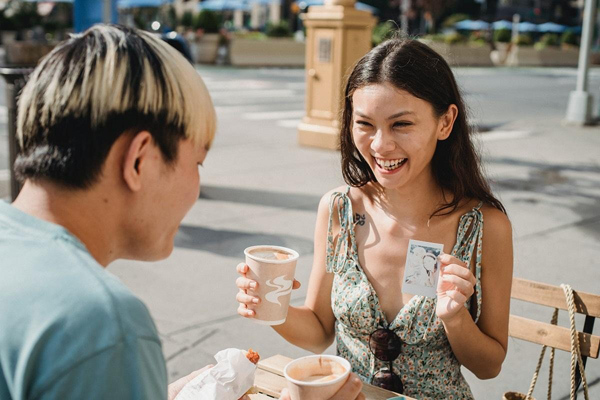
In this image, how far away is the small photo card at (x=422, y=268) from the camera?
6.93 feet

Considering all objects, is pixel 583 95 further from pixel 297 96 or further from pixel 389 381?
pixel 389 381

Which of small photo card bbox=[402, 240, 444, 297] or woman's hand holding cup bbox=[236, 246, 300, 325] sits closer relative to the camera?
woman's hand holding cup bbox=[236, 246, 300, 325]

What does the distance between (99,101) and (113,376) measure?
1.49ft

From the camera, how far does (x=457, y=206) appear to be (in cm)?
246

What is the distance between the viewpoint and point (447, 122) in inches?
96.5

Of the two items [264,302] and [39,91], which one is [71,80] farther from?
[264,302]

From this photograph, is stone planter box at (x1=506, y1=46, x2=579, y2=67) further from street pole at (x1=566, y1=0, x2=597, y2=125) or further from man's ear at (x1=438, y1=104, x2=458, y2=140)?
man's ear at (x1=438, y1=104, x2=458, y2=140)

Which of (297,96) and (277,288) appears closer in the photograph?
(277,288)

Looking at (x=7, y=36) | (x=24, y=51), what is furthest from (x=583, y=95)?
(x=7, y=36)

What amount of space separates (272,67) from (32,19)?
13.1 m

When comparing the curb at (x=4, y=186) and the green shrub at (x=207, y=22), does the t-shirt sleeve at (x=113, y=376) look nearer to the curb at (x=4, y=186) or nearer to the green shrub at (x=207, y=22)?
the curb at (x=4, y=186)

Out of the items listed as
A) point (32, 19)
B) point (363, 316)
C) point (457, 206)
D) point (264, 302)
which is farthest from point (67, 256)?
point (32, 19)

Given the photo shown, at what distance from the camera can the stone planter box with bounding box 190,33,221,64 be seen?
1192 inches

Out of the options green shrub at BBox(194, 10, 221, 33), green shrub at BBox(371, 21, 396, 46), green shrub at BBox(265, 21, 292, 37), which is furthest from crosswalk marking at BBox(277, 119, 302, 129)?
green shrub at BBox(265, 21, 292, 37)
